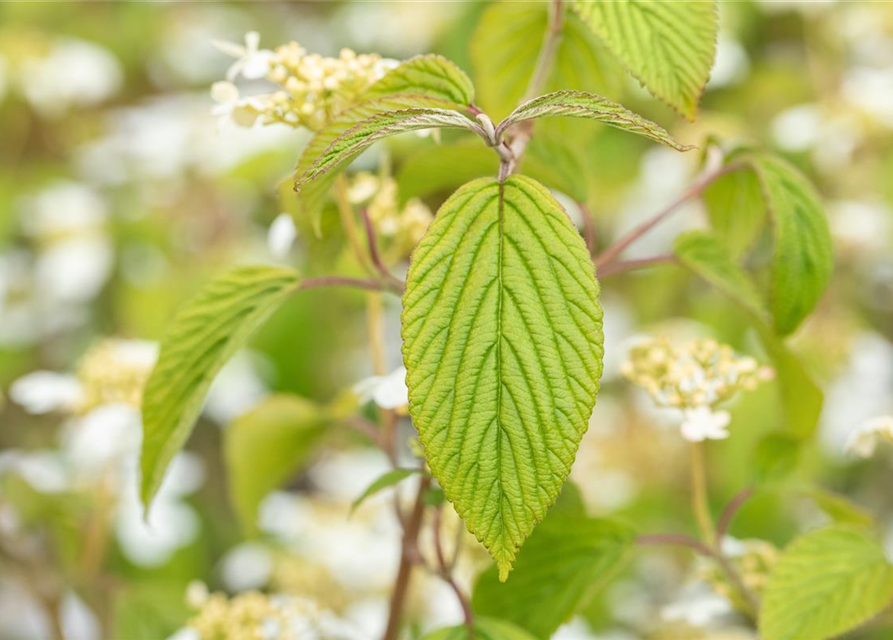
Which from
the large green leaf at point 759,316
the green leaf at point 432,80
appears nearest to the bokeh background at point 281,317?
the large green leaf at point 759,316

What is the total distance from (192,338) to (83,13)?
1992 mm

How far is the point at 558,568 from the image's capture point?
67 cm

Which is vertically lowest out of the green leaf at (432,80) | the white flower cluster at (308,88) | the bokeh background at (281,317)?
the bokeh background at (281,317)

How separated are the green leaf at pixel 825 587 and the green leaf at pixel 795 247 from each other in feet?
0.45

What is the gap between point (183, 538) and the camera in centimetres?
133

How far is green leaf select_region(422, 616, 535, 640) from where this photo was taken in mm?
612

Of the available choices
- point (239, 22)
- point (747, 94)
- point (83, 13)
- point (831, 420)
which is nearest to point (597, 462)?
point (831, 420)

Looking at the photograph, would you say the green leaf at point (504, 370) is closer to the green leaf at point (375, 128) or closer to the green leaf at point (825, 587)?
the green leaf at point (375, 128)

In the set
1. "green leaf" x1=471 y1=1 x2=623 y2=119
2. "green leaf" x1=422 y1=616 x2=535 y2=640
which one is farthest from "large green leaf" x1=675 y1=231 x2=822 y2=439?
"green leaf" x1=422 y1=616 x2=535 y2=640

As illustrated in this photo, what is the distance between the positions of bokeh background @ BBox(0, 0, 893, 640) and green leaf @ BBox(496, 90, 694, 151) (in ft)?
1.22

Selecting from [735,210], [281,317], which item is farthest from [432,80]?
[281,317]

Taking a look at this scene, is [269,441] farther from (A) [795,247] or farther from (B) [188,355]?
(A) [795,247]

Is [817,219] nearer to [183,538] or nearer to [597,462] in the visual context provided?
[597,462]

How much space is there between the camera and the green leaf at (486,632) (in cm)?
61
